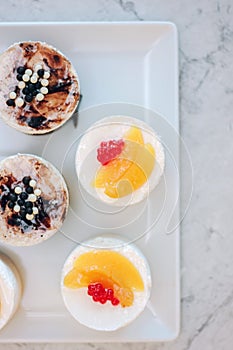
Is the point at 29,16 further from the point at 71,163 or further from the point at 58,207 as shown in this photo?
the point at 58,207

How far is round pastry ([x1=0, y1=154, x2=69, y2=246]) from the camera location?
1.75 meters

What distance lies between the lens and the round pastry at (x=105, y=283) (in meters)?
Result: 1.68

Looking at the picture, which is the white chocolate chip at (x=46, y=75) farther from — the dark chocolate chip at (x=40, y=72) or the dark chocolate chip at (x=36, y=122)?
the dark chocolate chip at (x=36, y=122)

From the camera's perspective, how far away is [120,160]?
169cm

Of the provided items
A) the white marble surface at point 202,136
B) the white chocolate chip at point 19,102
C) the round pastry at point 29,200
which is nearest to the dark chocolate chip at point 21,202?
the round pastry at point 29,200

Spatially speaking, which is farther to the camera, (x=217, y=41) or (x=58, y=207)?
(x=217, y=41)

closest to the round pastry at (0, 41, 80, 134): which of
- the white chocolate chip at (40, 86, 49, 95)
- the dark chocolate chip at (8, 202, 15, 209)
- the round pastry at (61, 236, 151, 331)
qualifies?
the white chocolate chip at (40, 86, 49, 95)

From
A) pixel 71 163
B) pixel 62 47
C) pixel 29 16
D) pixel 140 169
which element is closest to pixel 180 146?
pixel 140 169

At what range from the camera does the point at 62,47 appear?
1.86 m

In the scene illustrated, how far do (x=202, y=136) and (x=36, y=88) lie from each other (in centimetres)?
53

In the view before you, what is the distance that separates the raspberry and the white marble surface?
0.86ft

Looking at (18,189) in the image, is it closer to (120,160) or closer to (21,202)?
(21,202)

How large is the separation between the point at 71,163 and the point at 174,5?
582 mm

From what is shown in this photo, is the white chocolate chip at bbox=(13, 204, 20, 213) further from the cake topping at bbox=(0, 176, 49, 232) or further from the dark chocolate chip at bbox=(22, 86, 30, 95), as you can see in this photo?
the dark chocolate chip at bbox=(22, 86, 30, 95)
